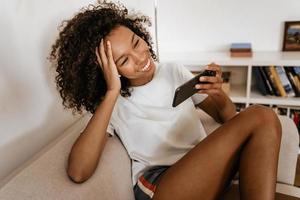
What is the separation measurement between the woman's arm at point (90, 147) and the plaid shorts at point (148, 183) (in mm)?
171

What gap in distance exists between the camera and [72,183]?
845 mm

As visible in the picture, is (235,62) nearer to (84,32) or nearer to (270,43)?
(270,43)

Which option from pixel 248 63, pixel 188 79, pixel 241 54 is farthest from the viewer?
pixel 241 54

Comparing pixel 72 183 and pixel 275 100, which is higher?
pixel 72 183

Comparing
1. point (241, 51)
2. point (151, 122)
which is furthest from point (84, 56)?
point (241, 51)

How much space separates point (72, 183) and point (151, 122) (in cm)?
34

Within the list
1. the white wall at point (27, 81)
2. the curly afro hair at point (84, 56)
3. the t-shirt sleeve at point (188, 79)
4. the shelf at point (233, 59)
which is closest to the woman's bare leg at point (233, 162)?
the t-shirt sleeve at point (188, 79)

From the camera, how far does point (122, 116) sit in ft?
3.45

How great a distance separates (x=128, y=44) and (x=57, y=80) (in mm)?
325

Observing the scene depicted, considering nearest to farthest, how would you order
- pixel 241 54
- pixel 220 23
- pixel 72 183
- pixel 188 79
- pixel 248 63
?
pixel 72 183
pixel 188 79
pixel 248 63
pixel 241 54
pixel 220 23

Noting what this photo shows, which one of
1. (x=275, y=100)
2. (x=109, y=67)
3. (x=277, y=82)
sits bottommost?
(x=275, y=100)

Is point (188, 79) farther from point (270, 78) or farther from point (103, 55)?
point (270, 78)

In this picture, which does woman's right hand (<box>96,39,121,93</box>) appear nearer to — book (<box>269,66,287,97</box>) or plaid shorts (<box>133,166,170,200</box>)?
plaid shorts (<box>133,166,170,200</box>)

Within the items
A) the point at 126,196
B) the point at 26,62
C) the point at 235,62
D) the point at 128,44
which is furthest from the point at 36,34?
the point at 235,62
